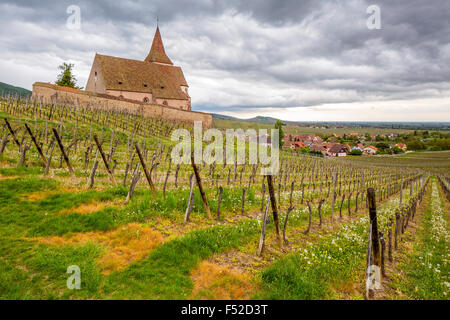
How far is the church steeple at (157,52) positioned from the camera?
5546cm

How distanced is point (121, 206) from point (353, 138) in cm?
14386

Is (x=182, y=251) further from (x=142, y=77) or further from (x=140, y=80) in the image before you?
(x=142, y=77)

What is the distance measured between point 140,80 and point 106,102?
37.0 ft

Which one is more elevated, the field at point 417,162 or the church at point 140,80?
the church at point 140,80

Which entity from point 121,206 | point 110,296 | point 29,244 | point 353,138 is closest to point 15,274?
point 29,244

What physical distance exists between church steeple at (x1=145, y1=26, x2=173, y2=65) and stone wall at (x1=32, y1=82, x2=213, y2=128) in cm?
2080

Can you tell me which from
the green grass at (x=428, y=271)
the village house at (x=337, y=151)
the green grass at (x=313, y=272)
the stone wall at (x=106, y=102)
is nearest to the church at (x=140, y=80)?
the stone wall at (x=106, y=102)

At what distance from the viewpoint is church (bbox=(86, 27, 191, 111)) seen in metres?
42.0

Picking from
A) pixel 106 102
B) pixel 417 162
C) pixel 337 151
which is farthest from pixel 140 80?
pixel 417 162

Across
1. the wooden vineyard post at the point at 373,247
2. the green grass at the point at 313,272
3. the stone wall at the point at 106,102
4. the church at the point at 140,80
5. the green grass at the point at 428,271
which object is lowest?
the green grass at the point at 428,271

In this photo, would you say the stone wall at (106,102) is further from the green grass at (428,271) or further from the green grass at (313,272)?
the green grass at (428,271)

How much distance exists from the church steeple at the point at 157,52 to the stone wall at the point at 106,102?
20.8 metres

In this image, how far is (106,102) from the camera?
121 feet

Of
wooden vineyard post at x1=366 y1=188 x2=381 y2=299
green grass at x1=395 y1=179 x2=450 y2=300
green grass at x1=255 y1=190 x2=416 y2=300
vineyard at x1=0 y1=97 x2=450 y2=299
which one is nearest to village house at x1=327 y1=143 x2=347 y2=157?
green grass at x1=395 y1=179 x2=450 y2=300
